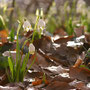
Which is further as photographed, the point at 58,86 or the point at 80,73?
the point at 80,73

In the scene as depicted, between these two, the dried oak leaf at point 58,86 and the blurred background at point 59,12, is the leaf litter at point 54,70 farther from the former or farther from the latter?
the blurred background at point 59,12

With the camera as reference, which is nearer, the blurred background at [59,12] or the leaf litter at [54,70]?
the leaf litter at [54,70]

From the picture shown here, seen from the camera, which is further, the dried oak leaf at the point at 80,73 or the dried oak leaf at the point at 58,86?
the dried oak leaf at the point at 80,73

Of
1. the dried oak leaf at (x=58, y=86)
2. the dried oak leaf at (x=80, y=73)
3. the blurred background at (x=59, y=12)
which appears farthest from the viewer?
the blurred background at (x=59, y=12)

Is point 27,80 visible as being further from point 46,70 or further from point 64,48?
point 64,48

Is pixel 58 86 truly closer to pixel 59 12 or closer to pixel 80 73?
pixel 80 73

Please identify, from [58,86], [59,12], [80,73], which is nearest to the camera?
[58,86]

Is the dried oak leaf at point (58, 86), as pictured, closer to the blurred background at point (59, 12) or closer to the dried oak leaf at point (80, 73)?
the dried oak leaf at point (80, 73)

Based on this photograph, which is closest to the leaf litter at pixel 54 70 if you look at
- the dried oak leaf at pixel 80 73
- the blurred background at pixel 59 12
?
the dried oak leaf at pixel 80 73

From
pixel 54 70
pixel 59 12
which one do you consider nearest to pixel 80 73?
pixel 54 70

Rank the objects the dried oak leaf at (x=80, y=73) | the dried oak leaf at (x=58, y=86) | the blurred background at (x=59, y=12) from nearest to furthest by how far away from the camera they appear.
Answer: the dried oak leaf at (x=58, y=86)
the dried oak leaf at (x=80, y=73)
the blurred background at (x=59, y=12)

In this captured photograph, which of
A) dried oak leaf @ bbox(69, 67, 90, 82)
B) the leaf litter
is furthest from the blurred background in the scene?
dried oak leaf @ bbox(69, 67, 90, 82)
